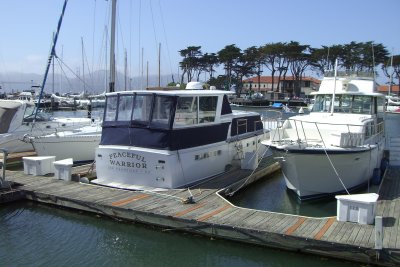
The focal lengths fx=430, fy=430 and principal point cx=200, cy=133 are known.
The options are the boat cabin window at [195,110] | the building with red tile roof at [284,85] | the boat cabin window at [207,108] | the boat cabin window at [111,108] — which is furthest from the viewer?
the building with red tile roof at [284,85]

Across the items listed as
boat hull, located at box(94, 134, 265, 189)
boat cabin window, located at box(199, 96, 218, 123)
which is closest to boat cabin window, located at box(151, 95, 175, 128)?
boat hull, located at box(94, 134, 265, 189)

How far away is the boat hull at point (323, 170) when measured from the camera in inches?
491

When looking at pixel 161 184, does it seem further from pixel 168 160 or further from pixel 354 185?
pixel 354 185

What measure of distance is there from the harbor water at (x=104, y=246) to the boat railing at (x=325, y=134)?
7.17ft

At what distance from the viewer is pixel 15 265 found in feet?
29.8

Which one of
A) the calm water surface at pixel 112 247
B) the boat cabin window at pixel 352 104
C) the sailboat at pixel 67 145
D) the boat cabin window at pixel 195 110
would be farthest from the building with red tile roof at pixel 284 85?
the calm water surface at pixel 112 247

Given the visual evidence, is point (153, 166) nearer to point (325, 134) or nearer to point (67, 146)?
point (325, 134)

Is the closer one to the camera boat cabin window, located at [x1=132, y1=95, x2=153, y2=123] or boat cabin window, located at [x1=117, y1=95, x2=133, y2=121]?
boat cabin window, located at [x1=132, y1=95, x2=153, y2=123]

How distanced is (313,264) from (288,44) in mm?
83424

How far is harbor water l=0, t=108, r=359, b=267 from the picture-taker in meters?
9.27

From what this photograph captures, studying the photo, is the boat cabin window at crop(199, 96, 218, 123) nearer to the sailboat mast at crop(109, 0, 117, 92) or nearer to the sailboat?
the sailboat mast at crop(109, 0, 117, 92)

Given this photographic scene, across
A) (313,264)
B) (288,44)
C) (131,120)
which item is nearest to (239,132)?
Answer: (131,120)

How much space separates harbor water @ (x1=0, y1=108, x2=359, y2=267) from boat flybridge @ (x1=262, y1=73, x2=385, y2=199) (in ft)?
4.06

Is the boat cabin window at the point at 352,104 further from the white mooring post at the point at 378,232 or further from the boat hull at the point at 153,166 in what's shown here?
the white mooring post at the point at 378,232
